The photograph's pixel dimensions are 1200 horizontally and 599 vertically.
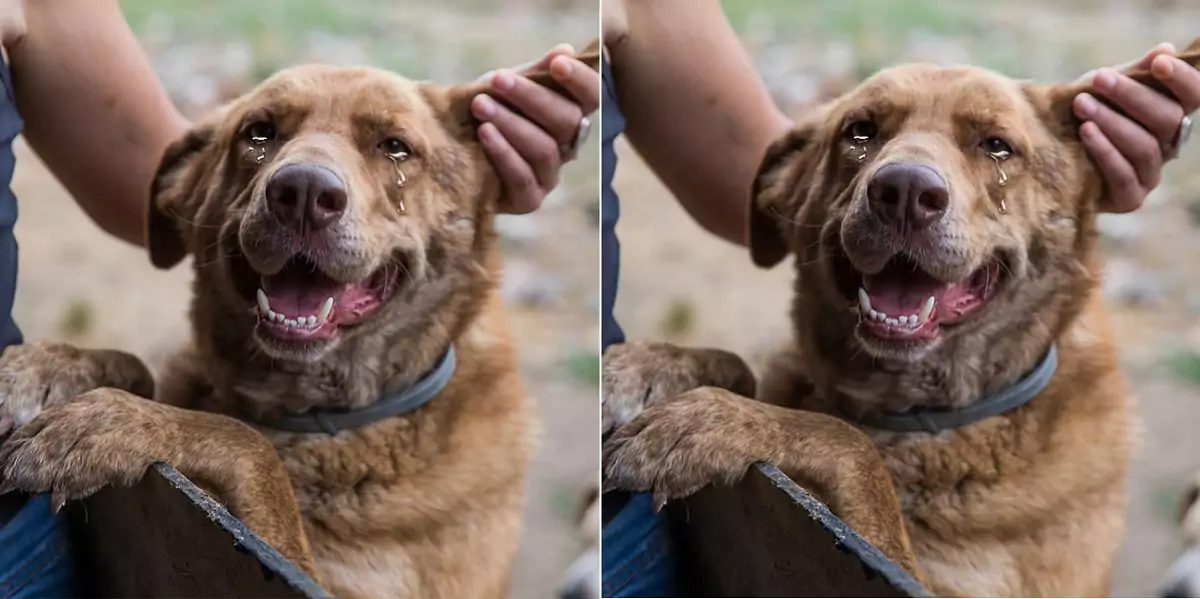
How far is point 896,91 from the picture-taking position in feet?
7.39

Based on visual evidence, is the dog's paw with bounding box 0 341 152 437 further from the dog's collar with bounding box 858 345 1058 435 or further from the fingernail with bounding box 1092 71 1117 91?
the fingernail with bounding box 1092 71 1117 91

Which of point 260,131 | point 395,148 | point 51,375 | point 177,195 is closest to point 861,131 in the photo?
point 395,148

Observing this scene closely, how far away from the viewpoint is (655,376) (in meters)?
2.35

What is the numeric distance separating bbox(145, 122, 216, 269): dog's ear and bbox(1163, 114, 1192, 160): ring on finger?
1.70m

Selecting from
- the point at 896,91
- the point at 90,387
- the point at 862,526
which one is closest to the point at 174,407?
the point at 90,387

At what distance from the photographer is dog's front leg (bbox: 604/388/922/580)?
217 centimetres

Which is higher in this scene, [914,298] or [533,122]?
[533,122]

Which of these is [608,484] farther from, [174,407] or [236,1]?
[236,1]

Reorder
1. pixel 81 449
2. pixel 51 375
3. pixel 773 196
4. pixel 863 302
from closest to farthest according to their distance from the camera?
pixel 81 449
pixel 51 375
pixel 863 302
pixel 773 196

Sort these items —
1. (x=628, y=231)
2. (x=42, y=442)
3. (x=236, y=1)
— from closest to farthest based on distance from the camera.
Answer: (x=42, y=442)
(x=236, y=1)
(x=628, y=231)

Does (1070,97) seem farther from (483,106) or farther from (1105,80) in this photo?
(483,106)

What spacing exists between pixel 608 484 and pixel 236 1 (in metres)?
1.10

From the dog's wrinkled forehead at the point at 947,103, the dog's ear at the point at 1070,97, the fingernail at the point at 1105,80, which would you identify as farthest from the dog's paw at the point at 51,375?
the fingernail at the point at 1105,80

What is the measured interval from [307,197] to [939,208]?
3.45 feet
